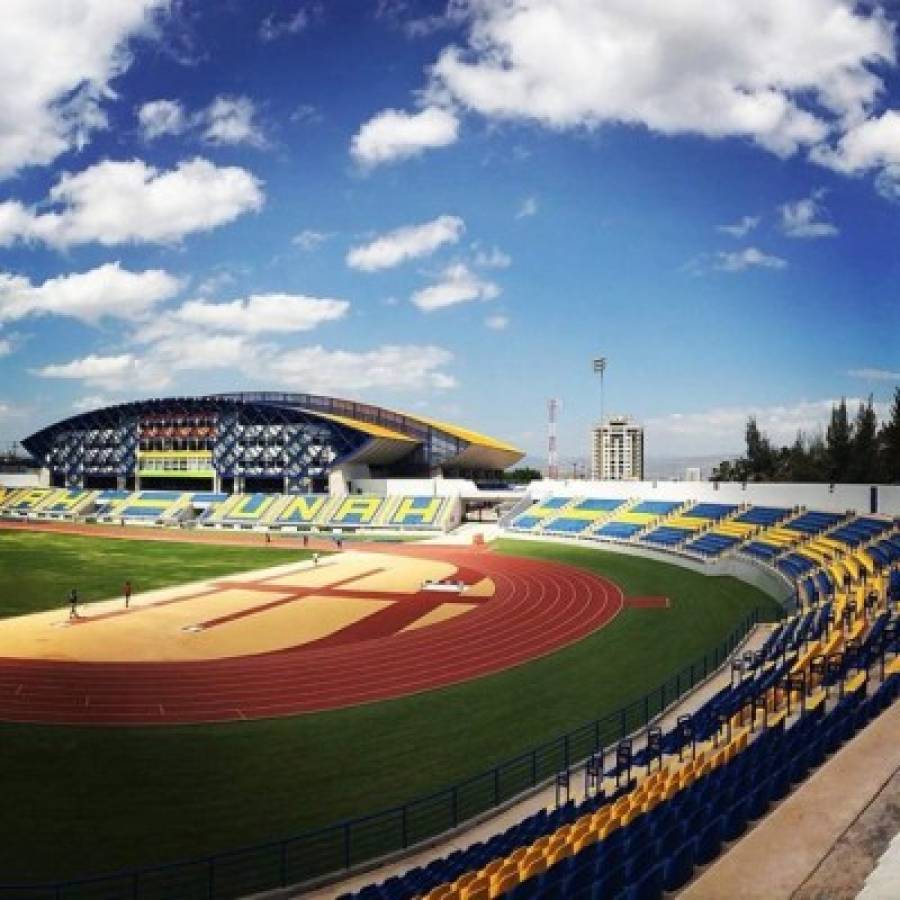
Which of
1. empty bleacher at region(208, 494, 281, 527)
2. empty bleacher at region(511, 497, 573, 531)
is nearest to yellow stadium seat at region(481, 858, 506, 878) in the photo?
empty bleacher at region(511, 497, 573, 531)

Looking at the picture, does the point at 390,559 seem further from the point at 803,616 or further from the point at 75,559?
the point at 803,616

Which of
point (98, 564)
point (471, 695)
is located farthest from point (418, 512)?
point (471, 695)

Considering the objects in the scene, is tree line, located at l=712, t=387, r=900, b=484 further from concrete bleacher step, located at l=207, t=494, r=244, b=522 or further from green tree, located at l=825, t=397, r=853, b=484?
concrete bleacher step, located at l=207, t=494, r=244, b=522

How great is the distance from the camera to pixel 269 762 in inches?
669

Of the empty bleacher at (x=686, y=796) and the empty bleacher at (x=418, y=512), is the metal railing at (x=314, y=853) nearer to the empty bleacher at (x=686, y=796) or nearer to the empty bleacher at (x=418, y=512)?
the empty bleacher at (x=686, y=796)

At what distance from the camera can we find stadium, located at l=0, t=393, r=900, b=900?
463 inches

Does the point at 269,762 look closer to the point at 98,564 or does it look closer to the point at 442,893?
the point at 442,893

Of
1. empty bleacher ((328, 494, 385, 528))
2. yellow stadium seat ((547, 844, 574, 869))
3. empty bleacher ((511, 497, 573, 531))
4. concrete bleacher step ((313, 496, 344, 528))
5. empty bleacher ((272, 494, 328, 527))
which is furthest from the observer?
empty bleacher ((272, 494, 328, 527))

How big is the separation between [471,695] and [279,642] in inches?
386

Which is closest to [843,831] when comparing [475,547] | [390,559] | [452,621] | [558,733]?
[558,733]

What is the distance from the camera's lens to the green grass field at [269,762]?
13.5m

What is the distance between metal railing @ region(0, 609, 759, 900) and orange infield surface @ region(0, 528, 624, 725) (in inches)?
270

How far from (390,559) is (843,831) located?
45.3 m

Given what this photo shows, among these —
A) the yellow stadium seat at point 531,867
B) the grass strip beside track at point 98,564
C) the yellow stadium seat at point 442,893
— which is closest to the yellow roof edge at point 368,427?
the grass strip beside track at point 98,564
